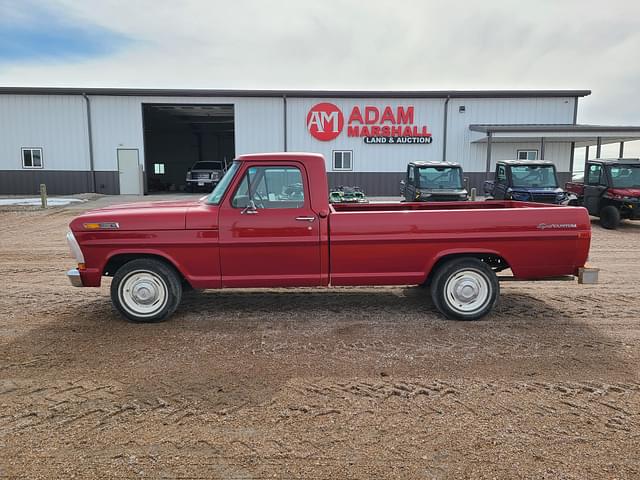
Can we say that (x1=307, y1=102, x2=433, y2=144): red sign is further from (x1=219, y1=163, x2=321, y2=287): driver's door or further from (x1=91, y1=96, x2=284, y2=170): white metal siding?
(x1=219, y1=163, x2=321, y2=287): driver's door

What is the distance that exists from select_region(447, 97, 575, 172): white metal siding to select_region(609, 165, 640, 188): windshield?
11.6 m

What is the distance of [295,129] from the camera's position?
2570 cm

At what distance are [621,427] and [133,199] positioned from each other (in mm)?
23785

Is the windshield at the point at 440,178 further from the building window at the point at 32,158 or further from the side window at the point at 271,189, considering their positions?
the building window at the point at 32,158

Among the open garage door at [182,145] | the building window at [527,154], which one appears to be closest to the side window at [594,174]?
the building window at [527,154]

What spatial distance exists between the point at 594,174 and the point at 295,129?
48.3 ft

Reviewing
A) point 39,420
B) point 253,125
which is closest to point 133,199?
point 253,125

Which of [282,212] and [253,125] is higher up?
[253,125]

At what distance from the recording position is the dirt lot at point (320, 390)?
3.11 m

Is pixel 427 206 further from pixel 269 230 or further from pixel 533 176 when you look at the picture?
pixel 533 176

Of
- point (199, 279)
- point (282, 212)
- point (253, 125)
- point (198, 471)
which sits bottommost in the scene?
point (198, 471)

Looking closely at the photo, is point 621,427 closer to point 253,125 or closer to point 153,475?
point 153,475

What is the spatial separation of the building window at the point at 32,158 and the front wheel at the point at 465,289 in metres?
25.9

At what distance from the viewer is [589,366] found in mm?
4500
